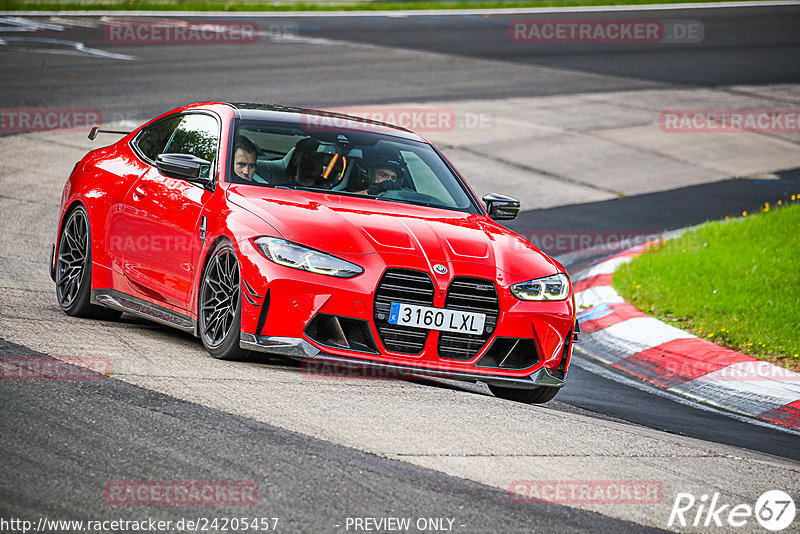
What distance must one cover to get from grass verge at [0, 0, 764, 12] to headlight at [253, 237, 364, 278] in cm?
2280

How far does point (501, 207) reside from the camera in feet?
26.0

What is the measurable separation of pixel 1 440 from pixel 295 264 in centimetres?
204

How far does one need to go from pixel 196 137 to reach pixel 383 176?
1.32 m

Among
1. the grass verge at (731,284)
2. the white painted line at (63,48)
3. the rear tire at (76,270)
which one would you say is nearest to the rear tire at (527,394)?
the grass verge at (731,284)

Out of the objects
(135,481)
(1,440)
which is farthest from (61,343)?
(135,481)

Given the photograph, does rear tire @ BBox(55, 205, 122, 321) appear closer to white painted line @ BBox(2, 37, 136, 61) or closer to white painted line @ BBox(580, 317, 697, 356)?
white painted line @ BBox(580, 317, 697, 356)

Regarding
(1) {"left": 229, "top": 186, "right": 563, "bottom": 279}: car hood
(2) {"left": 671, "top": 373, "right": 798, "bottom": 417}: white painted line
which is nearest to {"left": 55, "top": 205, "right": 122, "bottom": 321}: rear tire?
(1) {"left": 229, "top": 186, "right": 563, "bottom": 279}: car hood

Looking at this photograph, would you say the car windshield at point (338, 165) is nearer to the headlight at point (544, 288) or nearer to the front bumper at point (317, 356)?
the headlight at point (544, 288)

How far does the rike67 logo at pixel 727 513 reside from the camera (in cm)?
481

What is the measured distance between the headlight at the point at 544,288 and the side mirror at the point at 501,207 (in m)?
1.03

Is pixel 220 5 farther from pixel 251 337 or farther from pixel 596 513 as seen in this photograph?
pixel 596 513

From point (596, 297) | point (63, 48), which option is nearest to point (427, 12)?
point (63, 48)

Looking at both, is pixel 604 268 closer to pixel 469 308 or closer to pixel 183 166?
pixel 469 308

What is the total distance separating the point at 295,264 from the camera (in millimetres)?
6363
